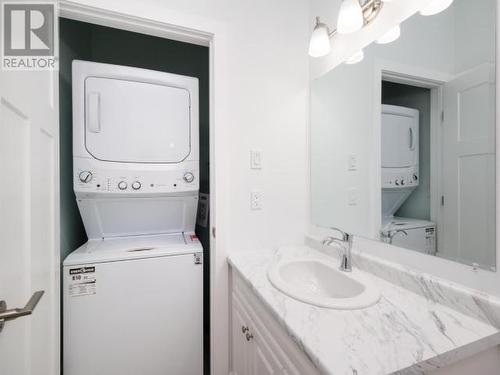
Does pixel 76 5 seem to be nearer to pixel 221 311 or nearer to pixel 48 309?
pixel 48 309

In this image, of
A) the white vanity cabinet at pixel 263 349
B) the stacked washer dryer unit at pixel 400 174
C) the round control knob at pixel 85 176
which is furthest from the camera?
the round control knob at pixel 85 176

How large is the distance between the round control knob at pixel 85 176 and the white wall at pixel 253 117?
30.4 inches

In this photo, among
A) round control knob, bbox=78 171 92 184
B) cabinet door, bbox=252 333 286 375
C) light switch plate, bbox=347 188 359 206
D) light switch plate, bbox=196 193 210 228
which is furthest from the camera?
light switch plate, bbox=196 193 210 228

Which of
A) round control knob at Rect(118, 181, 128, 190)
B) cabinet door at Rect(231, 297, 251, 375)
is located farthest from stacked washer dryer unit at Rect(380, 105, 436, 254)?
round control knob at Rect(118, 181, 128, 190)

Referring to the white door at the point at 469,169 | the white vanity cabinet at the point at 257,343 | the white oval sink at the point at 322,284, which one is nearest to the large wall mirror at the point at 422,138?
the white door at the point at 469,169

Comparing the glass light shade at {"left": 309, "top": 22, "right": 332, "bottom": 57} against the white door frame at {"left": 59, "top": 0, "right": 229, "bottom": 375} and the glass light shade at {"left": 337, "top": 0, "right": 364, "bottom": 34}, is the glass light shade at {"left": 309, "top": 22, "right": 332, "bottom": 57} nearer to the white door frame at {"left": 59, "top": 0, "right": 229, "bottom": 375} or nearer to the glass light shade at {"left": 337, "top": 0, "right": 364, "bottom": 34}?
the glass light shade at {"left": 337, "top": 0, "right": 364, "bottom": 34}

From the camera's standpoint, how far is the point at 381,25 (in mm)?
1098

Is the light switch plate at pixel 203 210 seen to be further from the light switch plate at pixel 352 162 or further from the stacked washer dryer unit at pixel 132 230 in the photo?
the light switch plate at pixel 352 162

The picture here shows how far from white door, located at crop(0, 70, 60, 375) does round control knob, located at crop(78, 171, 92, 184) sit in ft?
1.24

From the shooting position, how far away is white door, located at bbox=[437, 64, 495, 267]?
757mm

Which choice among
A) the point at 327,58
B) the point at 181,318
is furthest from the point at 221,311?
the point at 327,58

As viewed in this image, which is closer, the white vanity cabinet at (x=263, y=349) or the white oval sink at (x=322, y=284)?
the white vanity cabinet at (x=263, y=349)

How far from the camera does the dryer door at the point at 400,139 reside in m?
1.04

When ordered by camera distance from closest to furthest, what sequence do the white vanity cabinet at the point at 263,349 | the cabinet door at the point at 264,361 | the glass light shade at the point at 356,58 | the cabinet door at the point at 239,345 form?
the white vanity cabinet at the point at 263,349
the cabinet door at the point at 264,361
the cabinet door at the point at 239,345
the glass light shade at the point at 356,58
